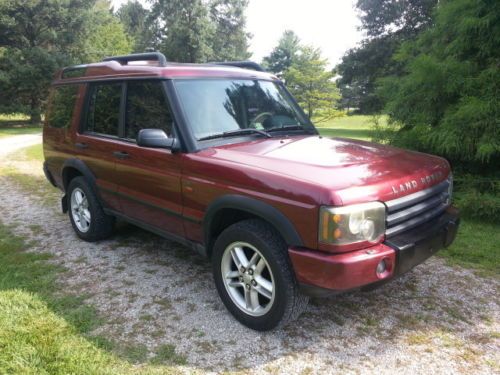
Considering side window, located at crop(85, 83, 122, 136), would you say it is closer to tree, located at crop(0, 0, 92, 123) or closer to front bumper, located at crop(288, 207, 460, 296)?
front bumper, located at crop(288, 207, 460, 296)

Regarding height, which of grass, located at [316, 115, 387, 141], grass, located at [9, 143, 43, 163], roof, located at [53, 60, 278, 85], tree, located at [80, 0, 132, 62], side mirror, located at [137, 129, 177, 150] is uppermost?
tree, located at [80, 0, 132, 62]

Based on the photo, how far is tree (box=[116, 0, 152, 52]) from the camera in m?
44.0

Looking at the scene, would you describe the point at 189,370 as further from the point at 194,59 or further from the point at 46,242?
the point at 194,59

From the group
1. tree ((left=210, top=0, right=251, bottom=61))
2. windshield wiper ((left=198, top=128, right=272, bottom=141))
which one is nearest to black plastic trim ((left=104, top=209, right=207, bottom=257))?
windshield wiper ((left=198, top=128, right=272, bottom=141))

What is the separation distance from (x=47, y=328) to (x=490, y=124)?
5607 mm

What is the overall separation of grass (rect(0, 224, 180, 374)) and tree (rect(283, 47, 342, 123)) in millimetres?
32793

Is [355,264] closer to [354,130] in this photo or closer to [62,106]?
[62,106]

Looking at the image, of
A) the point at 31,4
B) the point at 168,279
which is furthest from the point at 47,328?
the point at 31,4

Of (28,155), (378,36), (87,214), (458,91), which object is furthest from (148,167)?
(378,36)

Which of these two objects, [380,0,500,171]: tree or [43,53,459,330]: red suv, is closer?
[43,53,459,330]: red suv

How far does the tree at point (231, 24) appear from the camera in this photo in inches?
1753

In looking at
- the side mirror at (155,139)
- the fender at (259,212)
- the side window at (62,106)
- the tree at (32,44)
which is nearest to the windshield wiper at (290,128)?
the side mirror at (155,139)

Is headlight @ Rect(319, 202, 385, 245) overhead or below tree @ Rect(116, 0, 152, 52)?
below

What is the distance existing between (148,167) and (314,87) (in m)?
35.5
